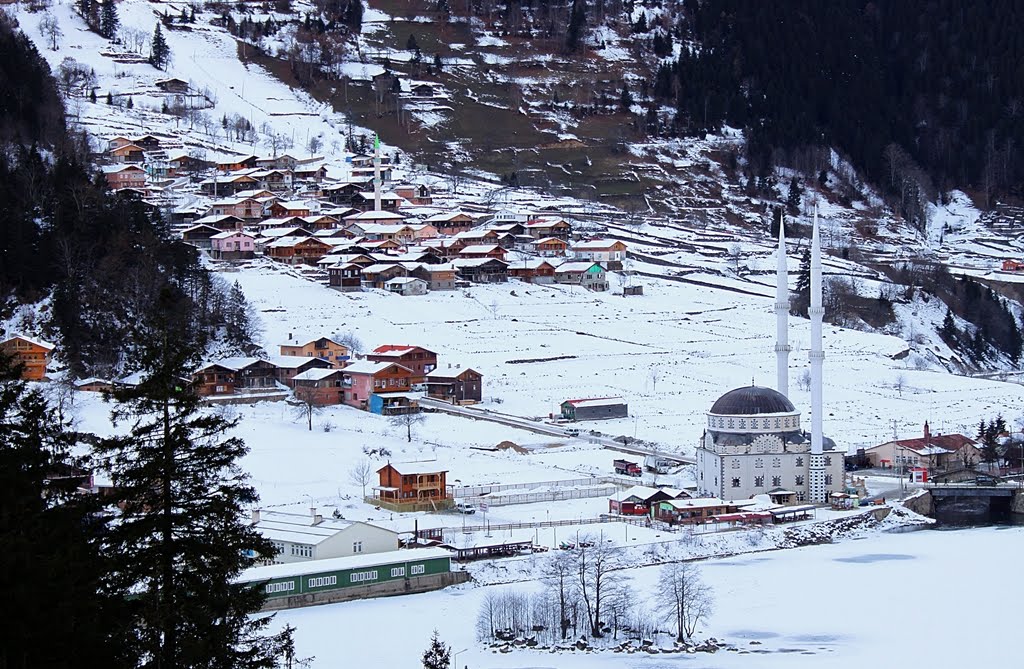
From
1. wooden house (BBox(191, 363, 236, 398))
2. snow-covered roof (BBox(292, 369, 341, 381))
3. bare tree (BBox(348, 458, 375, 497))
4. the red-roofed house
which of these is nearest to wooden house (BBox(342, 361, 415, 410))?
snow-covered roof (BBox(292, 369, 341, 381))

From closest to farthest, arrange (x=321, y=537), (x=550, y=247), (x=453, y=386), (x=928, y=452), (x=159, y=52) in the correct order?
(x=321, y=537), (x=928, y=452), (x=453, y=386), (x=550, y=247), (x=159, y=52)

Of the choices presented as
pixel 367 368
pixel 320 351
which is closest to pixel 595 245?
pixel 320 351

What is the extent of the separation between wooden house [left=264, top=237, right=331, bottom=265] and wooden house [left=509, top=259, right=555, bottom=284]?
8447mm

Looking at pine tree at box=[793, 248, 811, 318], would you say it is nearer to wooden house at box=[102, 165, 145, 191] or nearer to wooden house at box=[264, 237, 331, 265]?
wooden house at box=[264, 237, 331, 265]

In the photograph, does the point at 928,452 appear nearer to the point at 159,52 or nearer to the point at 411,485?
the point at 411,485

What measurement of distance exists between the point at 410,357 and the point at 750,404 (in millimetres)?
14373

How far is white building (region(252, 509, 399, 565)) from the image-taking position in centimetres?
3603

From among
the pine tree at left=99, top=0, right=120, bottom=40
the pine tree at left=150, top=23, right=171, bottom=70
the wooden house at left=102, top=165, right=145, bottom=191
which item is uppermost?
the pine tree at left=99, top=0, right=120, bottom=40

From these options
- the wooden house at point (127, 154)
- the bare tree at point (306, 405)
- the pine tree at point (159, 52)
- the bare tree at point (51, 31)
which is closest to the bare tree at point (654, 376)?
the bare tree at point (306, 405)

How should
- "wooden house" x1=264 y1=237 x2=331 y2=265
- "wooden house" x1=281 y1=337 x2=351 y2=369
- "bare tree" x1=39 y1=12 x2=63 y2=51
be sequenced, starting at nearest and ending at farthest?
"wooden house" x1=281 y1=337 x2=351 y2=369 < "wooden house" x1=264 y1=237 x2=331 y2=265 < "bare tree" x1=39 y1=12 x2=63 y2=51

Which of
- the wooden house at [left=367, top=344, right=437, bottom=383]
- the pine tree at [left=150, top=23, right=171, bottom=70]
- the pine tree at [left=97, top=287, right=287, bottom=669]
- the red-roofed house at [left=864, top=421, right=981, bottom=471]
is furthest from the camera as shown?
Answer: the pine tree at [left=150, top=23, right=171, bottom=70]

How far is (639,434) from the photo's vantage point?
51.9 metres

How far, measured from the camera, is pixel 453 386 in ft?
183

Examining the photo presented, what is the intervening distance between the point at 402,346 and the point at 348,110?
2250 inches
